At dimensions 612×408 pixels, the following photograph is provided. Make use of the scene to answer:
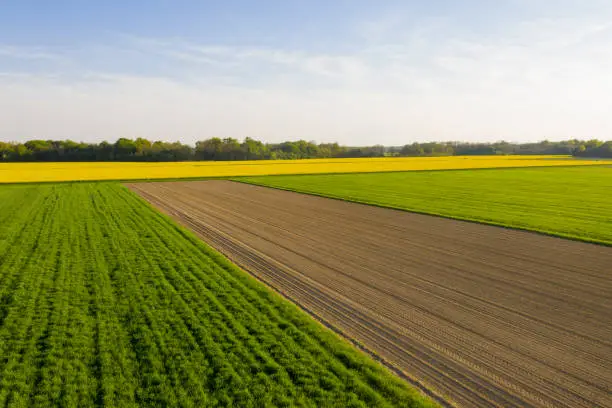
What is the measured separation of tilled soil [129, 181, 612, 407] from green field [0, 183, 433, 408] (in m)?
0.95

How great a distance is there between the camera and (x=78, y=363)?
306 inches

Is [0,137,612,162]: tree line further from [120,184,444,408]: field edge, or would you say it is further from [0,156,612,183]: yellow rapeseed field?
[120,184,444,408]: field edge

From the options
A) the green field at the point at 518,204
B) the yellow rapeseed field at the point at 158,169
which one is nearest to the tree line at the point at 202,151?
the yellow rapeseed field at the point at 158,169

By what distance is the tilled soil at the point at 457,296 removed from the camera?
7.41m

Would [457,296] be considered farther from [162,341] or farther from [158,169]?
[158,169]

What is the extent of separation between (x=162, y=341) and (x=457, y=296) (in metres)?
7.46

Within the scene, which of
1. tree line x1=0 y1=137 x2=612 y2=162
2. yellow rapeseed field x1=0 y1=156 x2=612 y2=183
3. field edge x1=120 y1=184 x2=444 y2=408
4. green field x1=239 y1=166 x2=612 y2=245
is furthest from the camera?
tree line x1=0 y1=137 x2=612 y2=162

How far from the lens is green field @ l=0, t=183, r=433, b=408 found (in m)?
6.85

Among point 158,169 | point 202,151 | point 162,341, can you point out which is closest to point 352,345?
point 162,341

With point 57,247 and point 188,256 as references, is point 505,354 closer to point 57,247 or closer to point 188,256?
point 188,256

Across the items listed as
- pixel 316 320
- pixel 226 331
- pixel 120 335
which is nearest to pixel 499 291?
pixel 316 320

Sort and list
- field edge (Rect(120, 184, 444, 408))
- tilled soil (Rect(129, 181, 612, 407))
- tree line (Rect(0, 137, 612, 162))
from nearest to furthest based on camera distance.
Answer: field edge (Rect(120, 184, 444, 408))
tilled soil (Rect(129, 181, 612, 407))
tree line (Rect(0, 137, 612, 162))

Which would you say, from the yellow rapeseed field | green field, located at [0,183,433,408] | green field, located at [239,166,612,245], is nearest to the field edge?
green field, located at [0,183,433,408]

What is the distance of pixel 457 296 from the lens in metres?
11.4
